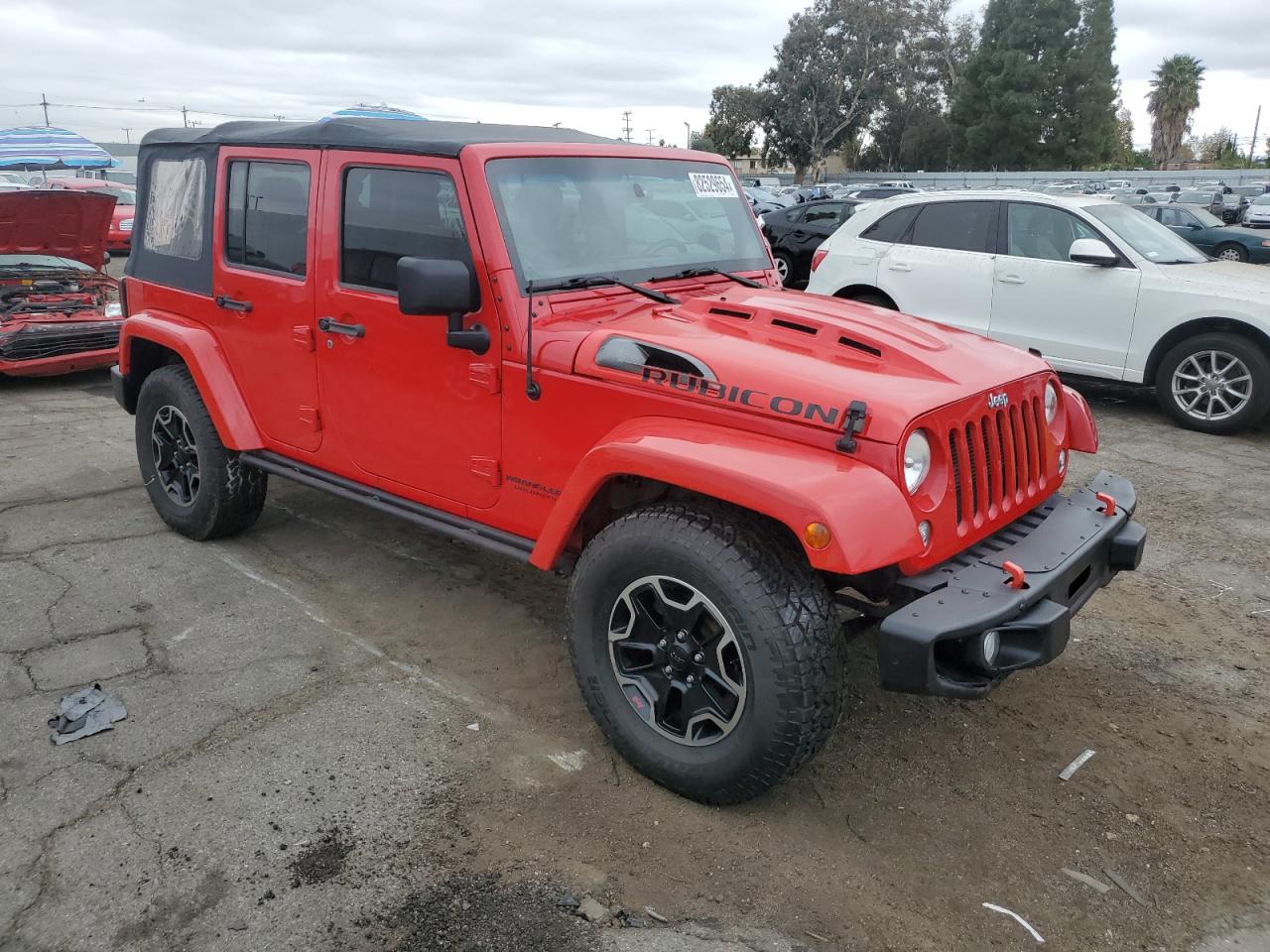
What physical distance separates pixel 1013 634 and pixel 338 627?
2.75m

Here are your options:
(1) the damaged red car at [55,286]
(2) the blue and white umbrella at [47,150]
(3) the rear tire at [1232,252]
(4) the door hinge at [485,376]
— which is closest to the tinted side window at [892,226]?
(4) the door hinge at [485,376]

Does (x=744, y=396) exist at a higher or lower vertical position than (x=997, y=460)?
higher

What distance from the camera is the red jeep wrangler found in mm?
2662

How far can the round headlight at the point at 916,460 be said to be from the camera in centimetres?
274

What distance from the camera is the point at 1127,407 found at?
8203 millimetres

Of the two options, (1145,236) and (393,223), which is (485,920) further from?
(1145,236)

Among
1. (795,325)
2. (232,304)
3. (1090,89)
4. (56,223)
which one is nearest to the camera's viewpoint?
(795,325)

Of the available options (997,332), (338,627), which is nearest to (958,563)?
(338,627)

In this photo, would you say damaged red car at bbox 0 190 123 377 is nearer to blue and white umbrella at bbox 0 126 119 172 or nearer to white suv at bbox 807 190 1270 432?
white suv at bbox 807 190 1270 432

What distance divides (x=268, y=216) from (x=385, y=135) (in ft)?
2.70

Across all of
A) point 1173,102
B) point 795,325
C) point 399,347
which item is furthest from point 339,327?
point 1173,102

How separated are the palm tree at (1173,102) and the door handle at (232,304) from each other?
2852 inches

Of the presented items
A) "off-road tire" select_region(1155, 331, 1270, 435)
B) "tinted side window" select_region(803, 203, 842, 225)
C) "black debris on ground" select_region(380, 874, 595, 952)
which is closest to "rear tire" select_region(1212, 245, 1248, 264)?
"tinted side window" select_region(803, 203, 842, 225)

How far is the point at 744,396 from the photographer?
9.36ft
